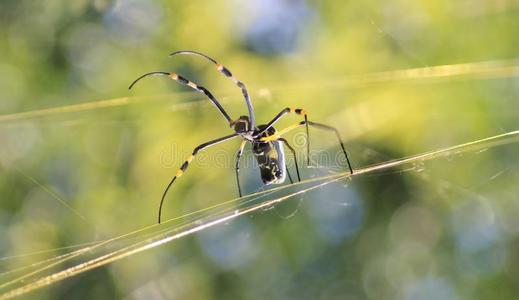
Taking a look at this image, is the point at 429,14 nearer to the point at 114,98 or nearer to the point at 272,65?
the point at 272,65

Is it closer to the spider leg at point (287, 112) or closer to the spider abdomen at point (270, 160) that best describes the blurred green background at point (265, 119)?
the spider leg at point (287, 112)

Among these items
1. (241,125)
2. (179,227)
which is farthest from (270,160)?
(179,227)

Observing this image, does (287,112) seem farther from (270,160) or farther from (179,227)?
(179,227)

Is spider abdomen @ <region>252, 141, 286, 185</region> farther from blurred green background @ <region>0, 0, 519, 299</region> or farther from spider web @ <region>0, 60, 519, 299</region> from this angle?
blurred green background @ <region>0, 0, 519, 299</region>

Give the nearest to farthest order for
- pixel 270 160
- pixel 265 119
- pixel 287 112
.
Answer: pixel 270 160 → pixel 287 112 → pixel 265 119

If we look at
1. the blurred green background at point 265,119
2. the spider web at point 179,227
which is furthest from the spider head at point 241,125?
the blurred green background at point 265,119

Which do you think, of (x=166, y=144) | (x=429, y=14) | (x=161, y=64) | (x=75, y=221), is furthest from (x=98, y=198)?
(x=429, y=14)
